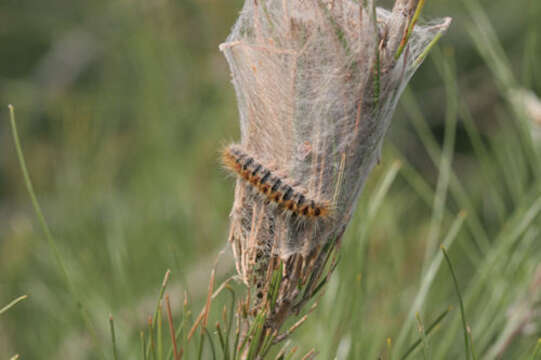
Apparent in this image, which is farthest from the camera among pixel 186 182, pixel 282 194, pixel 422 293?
pixel 186 182

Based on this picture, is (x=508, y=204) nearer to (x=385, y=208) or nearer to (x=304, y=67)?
(x=385, y=208)

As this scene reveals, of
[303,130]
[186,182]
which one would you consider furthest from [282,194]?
[186,182]

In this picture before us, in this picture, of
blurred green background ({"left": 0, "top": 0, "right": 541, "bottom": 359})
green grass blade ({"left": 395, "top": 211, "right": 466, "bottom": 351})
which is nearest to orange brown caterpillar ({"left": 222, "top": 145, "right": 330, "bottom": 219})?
blurred green background ({"left": 0, "top": 0, "right": 541, "bottom": 359})

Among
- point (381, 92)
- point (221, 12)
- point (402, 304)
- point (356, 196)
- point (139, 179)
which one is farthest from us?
point (221, 12)

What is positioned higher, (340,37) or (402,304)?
(340,37)

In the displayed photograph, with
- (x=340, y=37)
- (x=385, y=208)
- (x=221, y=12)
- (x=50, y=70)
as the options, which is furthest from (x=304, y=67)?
(x=50, y=70)

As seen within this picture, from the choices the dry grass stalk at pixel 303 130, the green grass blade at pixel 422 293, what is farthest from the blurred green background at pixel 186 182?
the dry grass stalk at pixel 303 130

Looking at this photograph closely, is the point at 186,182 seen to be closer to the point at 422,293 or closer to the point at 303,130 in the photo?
the point at 422,293

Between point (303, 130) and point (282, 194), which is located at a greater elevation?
point (303, 130)

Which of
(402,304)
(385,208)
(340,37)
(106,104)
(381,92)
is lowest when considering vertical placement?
(402,304)
